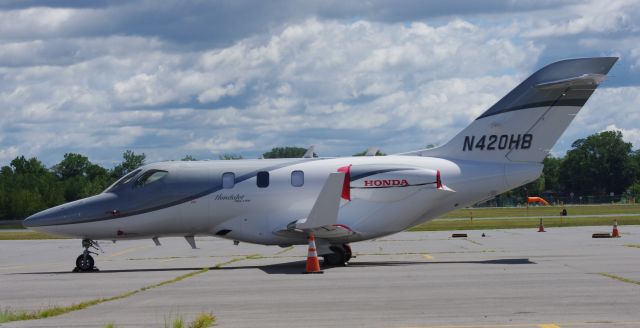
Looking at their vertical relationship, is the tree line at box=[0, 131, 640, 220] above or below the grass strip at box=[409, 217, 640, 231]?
above

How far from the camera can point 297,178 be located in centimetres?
2572

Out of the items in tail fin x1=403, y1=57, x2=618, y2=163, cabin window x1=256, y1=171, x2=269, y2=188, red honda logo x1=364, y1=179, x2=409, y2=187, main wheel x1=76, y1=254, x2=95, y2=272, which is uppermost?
tail fin x1=403, y1=57, x2=618, y2=163

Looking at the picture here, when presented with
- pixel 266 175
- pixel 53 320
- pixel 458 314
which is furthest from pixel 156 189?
pixel 458 314

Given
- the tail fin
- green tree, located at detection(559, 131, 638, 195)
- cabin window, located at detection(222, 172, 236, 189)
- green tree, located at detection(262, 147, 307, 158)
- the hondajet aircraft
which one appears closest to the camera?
the tail fin

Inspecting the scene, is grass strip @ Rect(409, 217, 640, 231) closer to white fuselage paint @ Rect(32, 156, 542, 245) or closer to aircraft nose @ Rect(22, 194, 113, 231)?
white fuselage paint @ Rect(32, 156, 542, 245)

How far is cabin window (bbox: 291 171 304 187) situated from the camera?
2567cm

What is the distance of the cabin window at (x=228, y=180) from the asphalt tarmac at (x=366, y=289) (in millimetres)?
2322

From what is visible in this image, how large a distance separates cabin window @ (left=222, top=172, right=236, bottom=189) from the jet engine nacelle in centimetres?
333

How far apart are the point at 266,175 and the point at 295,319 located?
11801mm

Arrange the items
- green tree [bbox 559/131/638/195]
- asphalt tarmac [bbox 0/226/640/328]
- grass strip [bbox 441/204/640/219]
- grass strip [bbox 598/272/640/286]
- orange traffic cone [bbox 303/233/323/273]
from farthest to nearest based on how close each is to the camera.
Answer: green tree [bbox 559/131/638/195]
grass strip [bbox 441/204/640/219]
orange traffic cone [bbox 303/233/323/273]
grass strip [bbox 598/272/640/286]
asphalt tarmac [bbox 0/226/640/328]

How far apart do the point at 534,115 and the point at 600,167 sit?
452ft

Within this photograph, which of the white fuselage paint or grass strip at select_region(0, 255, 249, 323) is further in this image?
the white fuselage paint

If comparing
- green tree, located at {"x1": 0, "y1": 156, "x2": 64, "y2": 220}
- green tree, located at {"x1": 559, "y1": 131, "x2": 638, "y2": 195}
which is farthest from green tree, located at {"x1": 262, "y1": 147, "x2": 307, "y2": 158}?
green tree, located at {"x1": 559, "y1": 131, "x2": 638, "y2": 195}

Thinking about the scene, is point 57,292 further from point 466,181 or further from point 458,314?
point 466,181
